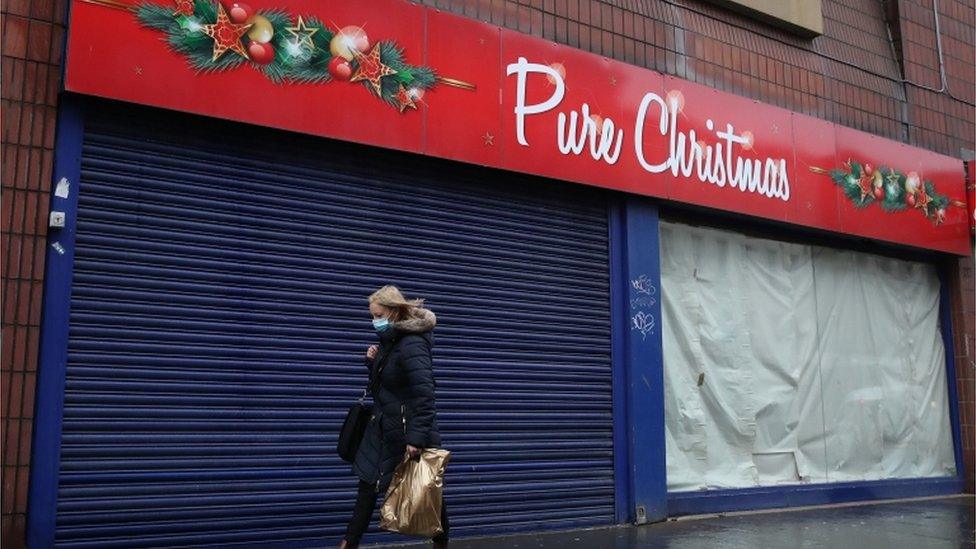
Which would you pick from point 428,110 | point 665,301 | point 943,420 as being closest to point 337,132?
point 428,110

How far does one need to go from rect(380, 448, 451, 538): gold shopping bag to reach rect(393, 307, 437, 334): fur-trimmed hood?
68 centimetres

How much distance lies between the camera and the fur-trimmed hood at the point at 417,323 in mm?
5523

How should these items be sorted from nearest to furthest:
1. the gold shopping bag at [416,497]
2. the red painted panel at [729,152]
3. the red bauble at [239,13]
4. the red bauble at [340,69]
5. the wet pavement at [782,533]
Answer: the gold shopping bag at [416,497], the red bauble at [239,13], the red bauble at [340,69], the wet pavement at [782,533], the red painted panel at [729,152]

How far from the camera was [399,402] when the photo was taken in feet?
18.0

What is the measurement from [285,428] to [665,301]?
12.7 ft

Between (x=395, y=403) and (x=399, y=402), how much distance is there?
24 millimetres

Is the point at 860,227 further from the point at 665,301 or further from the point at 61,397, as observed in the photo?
the point at 61,397

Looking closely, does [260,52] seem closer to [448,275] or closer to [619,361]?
[448,275]

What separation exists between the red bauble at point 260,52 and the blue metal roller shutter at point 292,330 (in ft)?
1.58

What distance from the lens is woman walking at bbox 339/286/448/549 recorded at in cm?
542

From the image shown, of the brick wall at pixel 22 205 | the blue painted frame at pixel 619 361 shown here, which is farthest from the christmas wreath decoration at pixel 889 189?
the brick wall at pixel 22 205

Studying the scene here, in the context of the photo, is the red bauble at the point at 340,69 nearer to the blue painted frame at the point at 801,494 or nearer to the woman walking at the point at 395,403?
the woman walking at the point at 395,403

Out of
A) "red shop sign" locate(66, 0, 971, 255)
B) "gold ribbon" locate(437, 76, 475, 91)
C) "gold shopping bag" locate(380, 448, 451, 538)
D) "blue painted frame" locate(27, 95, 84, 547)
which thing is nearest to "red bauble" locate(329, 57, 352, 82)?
"red shop sign" locate(66, 0, 971, 255)

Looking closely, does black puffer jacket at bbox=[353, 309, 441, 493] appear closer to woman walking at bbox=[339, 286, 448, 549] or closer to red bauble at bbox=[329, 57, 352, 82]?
woman walking at bbox=[339, 286, 448, 549]
